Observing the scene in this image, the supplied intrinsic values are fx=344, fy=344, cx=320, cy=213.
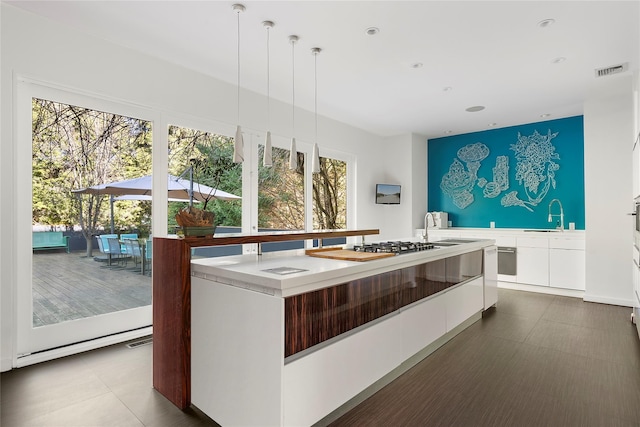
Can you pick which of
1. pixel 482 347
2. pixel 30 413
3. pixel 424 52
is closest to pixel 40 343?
pixel 30 413

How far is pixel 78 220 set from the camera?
121 inches

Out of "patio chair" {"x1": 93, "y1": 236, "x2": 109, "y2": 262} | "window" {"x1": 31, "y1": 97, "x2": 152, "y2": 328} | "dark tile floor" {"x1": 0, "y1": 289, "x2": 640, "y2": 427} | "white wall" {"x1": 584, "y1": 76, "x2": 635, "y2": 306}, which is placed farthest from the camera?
"white wall" {"x1": 584, "y1": 76, "x2": 635, "y2": 306}

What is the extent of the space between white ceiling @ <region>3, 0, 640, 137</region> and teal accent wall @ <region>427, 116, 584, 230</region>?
38.5 inches

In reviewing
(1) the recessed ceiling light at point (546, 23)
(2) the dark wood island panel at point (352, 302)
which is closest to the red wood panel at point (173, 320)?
(2) the dark wood island panel at point (352, 302)

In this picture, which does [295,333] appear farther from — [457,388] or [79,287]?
[79,287]

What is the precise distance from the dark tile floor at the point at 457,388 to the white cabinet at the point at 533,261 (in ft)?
5.80

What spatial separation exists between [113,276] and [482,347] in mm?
3465

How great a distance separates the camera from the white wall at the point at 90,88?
2.59m

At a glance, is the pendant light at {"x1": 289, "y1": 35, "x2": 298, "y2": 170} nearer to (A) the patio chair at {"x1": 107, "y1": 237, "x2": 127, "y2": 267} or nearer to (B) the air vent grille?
(A) the patio chair at {"x1": 107, "y1": 237, "x2": 127, "y2": 267}

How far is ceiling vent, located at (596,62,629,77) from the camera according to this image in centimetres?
352

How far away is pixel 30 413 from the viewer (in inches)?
79.1

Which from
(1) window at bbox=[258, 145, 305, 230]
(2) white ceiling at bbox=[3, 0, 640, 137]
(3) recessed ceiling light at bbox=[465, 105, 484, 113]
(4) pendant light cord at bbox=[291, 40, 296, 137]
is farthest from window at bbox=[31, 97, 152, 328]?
(3) recessed ceiling light at bbox=[465, 105, 484, 113]

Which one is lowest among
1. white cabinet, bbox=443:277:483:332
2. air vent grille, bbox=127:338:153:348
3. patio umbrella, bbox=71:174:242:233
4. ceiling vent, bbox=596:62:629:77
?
air vent grille, bbox=127:338:153:348

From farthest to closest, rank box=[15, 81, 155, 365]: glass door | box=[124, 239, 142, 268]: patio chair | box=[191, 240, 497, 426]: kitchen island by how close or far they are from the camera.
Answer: box=[124, 239, 142, 268]: patio chair
box=[15, 81, 155, 365]: glass door
box=[191, 240, 497, 426]: kitchen island
